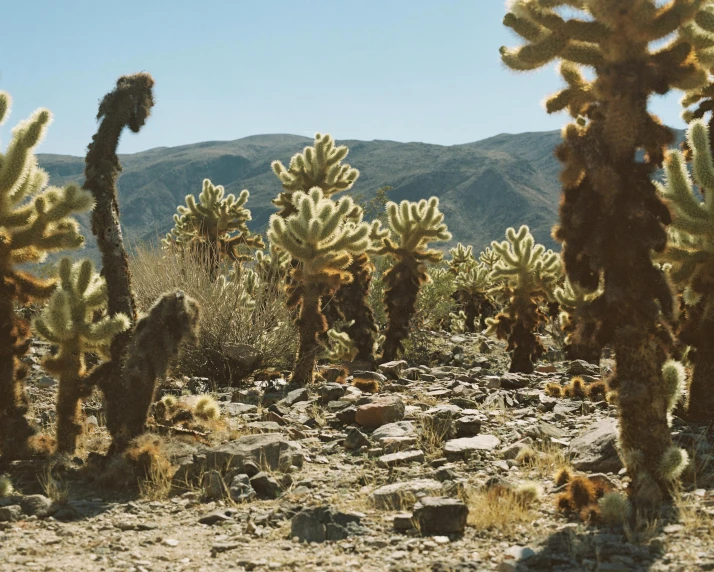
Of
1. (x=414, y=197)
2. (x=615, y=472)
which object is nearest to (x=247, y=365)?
(x=615, y=472)

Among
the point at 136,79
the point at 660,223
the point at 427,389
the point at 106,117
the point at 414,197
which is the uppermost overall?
the point at 414,197

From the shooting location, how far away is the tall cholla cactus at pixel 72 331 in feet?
23.2

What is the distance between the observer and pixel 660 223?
20.3 ft

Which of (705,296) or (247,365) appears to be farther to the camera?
(247,365)

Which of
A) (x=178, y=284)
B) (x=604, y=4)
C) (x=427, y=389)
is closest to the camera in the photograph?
(x=604, y=4)

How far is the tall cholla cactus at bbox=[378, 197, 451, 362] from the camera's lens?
16.0m

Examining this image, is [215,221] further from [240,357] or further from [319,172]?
[240,357]

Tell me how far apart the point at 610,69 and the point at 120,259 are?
5.18m

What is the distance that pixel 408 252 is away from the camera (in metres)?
16.1

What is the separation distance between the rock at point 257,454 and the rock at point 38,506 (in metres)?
1.47

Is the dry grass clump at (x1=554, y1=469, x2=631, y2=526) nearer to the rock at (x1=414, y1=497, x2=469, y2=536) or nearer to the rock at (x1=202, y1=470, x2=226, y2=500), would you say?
the rock at (x1=414, y1=497, x2=469, y2=536)

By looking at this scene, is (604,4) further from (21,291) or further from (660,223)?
(21,291)

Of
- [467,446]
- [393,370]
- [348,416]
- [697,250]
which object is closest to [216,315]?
[393,370]

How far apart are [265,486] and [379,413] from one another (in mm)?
2628
